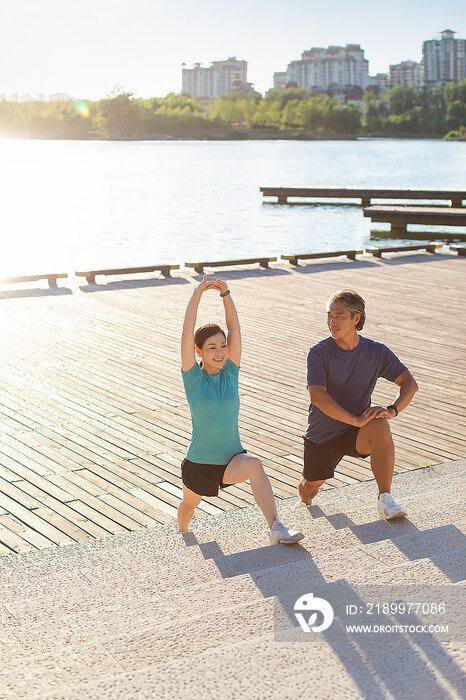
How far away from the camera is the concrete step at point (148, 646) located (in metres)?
2.10

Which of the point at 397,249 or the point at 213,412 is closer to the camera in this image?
the point at 213,412

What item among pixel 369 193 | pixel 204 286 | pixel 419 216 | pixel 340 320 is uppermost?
pixel 369 193

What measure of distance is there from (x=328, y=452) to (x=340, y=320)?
68 centimetres

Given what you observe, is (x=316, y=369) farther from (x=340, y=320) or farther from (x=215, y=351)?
(x=215, y=351)

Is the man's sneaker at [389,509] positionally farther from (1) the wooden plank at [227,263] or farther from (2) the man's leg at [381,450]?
(1) the wooden plank at [227,263]

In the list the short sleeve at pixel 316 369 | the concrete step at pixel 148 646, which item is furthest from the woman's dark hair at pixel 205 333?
the concrete step at pixel 148 646

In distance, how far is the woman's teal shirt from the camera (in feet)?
11.7

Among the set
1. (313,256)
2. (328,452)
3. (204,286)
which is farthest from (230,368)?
(313,256)

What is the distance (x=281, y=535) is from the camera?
3332 mm

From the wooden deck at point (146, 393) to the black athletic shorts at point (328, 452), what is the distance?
1.75 ft

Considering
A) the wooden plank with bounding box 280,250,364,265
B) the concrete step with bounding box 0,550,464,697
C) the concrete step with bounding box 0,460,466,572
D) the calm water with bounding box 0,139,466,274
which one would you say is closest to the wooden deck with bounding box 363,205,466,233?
the calm water with bounding box 0,139,466,274

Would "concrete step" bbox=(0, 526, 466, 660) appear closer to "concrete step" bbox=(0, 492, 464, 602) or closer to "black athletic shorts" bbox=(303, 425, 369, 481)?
"concrete step" bbox=(0, 492, 464, 602)

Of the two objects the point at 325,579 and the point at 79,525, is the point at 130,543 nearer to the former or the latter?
the point at 79,525

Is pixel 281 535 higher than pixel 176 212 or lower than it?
lower
